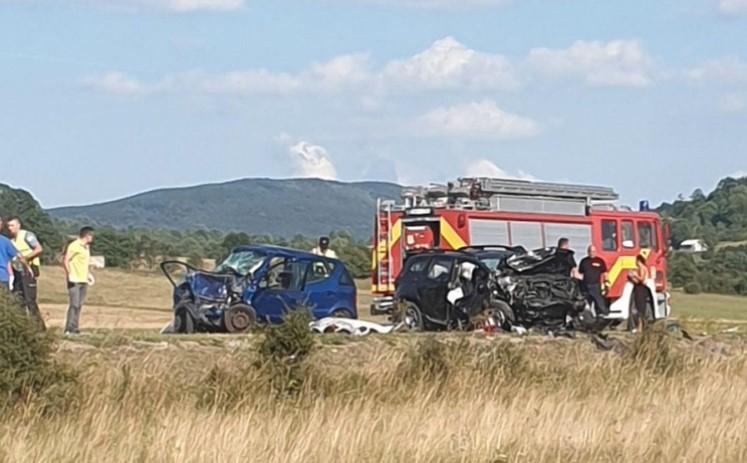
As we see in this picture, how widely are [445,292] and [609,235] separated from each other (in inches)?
411

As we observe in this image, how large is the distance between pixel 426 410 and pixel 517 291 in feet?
29.5

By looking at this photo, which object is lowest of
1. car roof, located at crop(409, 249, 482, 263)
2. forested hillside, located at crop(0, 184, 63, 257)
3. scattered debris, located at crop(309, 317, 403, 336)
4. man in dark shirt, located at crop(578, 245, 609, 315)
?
scattered debris, located at crop(309, 317, 403, 336)

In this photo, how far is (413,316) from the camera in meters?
23.8

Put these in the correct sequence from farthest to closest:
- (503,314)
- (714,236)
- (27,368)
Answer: (714,236), (503,314), (27,368)

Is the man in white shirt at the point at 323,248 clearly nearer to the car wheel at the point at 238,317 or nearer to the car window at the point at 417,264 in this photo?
the car window at the point at 417,264

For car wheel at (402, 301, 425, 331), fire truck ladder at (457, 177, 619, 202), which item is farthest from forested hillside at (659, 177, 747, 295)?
car wheel at (402, 301, 425, 331)

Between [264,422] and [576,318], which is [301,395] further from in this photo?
[576,318]

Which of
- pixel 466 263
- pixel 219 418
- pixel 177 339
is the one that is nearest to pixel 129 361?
pixel 177 339

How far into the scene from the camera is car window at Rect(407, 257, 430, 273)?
78.3 ft

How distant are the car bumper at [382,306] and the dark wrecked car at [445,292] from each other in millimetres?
1389

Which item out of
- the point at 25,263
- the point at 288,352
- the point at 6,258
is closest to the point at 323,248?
the point at 25,263

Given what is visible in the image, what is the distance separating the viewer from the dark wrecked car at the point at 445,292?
75.4ft

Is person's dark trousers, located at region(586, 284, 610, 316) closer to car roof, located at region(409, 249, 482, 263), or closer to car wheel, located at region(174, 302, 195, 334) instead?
car roof, located at region(409, 249, 482, 263)

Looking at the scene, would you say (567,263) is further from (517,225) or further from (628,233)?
(628,233)
